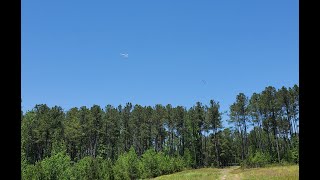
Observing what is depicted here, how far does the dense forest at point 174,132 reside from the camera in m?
75.8

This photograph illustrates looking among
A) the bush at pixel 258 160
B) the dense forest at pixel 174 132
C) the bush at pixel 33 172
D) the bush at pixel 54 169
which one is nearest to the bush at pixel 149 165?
the dense forest at pixel 174 132

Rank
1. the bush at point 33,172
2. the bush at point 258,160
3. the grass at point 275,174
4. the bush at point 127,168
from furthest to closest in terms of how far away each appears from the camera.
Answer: the bush at point 258,160 → the bush at point 127,168 → the grass at point 275,174 → the bush at point 33,172

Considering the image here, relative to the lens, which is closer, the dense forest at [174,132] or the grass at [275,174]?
the grass at [275,174]

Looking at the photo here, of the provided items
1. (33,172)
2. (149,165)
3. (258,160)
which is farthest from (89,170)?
(258,160)

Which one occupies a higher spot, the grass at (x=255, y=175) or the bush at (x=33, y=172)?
the bush at (x=33, y=172)

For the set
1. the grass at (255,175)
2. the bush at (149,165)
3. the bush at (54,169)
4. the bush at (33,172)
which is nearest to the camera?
the bush at (33,172)

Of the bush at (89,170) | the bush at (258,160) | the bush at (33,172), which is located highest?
the bush at (33,172)

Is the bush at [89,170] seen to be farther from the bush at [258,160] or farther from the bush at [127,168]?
the bush at [258,160]

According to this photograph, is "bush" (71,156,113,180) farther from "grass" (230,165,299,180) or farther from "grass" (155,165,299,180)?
"grass" (230,165,299,180)

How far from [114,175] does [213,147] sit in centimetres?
4356

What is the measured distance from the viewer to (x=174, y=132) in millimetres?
98000
